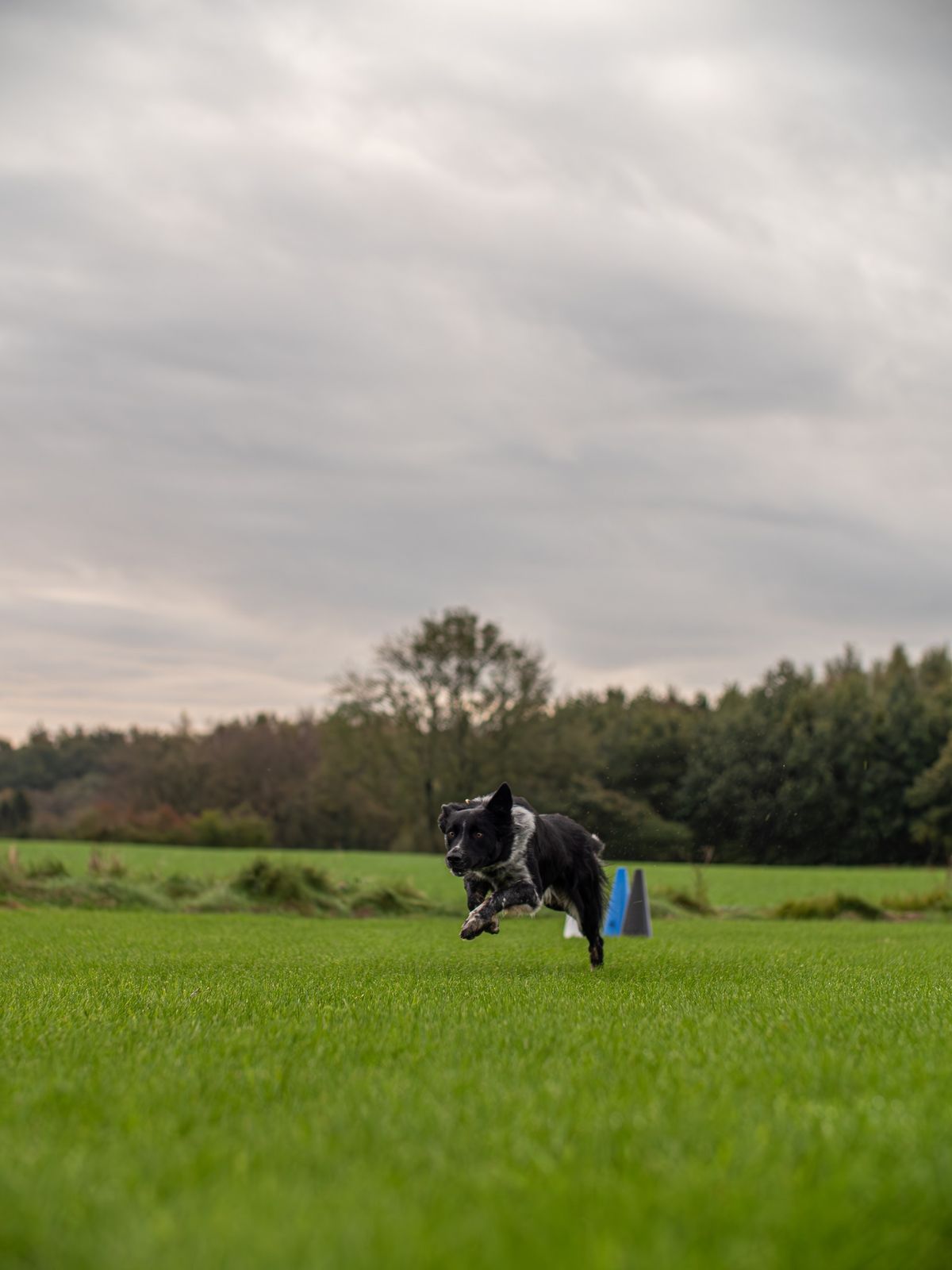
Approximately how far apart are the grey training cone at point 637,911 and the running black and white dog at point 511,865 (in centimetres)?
701

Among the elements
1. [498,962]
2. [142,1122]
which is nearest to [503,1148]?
[142,1122]

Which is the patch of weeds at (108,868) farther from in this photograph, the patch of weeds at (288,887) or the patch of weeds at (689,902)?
the patch of weeds at (689,902)

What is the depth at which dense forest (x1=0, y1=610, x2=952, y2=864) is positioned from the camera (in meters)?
63.1

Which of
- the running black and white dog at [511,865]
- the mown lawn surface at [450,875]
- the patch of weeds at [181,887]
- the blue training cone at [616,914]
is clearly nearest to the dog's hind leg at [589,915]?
the running black and white dog at [511,865]

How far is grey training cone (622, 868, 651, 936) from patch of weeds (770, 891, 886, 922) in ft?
33.4

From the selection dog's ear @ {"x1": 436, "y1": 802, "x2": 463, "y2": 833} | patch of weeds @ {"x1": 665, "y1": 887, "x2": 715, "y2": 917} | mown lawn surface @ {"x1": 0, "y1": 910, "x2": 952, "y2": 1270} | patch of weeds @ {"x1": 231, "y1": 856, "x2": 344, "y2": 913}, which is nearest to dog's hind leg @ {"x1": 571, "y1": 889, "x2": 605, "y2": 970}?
dog's ear @ {"x1": 436, "y1": 802, "x2": 463, "y2": 833}

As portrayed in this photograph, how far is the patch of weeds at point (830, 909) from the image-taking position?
2591 centimetres

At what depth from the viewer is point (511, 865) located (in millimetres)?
9102

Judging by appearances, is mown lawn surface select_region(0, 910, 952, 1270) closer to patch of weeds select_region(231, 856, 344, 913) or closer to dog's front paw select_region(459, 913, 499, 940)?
dog's front paw select_region(459, 913, 499, 940)

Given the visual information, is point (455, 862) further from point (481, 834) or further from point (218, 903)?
point (218, 903)

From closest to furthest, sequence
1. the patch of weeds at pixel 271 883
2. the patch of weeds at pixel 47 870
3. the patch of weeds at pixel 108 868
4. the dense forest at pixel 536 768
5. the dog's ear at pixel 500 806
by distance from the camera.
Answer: the dog's ear at pixel 500 806
the patch of weeds at pixel 271 883
the patch of weeds at pixel 47 870
the patch of weeds at pixel 108 868
the dense forest at pixel 536 768

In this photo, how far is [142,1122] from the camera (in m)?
3.56

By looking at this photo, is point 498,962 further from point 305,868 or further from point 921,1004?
point 305,868

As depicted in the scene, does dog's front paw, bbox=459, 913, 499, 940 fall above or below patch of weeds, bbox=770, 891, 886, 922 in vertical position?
above
